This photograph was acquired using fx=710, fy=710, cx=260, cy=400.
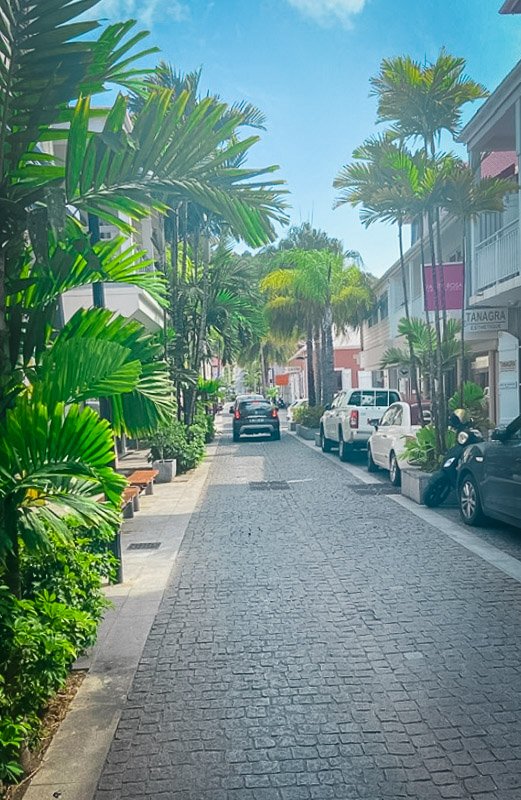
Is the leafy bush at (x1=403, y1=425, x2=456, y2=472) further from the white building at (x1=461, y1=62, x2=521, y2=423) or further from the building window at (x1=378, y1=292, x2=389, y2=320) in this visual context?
the building window at (x1=378, y1=292, x2=389, y2=320)

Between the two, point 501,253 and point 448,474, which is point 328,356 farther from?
point 448,474

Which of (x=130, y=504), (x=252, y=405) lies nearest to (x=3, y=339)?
(x=130, y=504)

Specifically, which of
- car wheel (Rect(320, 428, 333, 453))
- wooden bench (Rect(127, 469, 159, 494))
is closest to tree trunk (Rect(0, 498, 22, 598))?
wooden bench (Rect(127, 469, 159, 494))

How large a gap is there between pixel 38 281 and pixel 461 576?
5011mm

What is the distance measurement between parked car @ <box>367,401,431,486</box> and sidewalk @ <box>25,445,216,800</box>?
4931 millimetres

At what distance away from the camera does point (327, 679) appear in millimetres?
4527

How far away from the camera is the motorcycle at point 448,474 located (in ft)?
34.1

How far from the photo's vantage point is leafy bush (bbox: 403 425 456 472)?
1210 cm

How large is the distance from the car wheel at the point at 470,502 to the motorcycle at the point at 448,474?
627mm

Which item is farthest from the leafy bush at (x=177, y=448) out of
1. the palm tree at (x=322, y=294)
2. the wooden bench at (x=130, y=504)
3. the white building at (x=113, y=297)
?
the palm tree at (x=322, y=294)

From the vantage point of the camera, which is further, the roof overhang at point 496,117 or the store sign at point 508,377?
the store sign at point 508,377

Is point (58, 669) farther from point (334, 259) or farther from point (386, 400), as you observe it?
point (334, 259)

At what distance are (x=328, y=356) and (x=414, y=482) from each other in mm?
16428

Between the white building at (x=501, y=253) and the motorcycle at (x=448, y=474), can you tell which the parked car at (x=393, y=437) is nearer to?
the motorcycle at (x=448, y=474)
